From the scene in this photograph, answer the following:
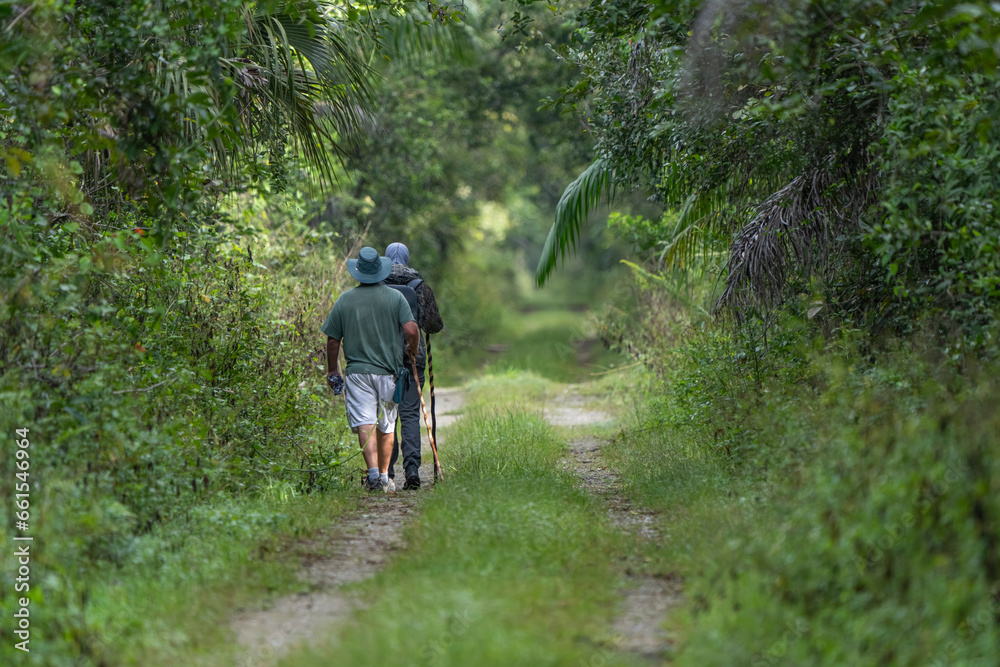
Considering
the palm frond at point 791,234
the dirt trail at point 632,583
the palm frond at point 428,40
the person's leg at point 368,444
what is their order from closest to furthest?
the dirt trail at point 632,583 → the palm frond at point 791,234 → the person's leg at point 368,444 → the palm frond at point 428,40

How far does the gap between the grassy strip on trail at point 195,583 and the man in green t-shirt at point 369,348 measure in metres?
1.17

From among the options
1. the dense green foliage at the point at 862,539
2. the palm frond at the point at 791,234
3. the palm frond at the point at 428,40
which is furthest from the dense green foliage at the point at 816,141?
the palm frond at the point at 428,40

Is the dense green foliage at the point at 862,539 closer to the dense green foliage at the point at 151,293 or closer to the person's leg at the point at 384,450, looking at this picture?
the dense green foliage at the point at 151,293

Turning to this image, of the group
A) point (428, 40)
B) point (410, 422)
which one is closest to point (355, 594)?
point (410, 422)

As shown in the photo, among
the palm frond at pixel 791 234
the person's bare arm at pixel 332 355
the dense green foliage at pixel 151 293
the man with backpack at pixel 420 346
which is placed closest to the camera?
the dense green foliage at pixel 151 293

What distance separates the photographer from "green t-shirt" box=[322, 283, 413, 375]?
7.38 meters

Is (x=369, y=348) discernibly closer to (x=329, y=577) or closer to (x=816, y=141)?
(x=329, y=577)

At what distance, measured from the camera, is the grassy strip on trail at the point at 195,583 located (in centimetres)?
378

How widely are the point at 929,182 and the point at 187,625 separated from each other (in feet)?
15.4

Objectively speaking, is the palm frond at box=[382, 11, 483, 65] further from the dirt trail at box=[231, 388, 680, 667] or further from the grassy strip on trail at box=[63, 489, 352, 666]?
the grassy strip on trail at box=[63, 489, 352, 666]

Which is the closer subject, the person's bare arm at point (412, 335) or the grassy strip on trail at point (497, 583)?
the grassy strip on trail at point (497, 583)

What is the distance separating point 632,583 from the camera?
4691mm

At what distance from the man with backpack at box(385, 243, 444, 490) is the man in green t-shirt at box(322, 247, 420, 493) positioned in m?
0.37

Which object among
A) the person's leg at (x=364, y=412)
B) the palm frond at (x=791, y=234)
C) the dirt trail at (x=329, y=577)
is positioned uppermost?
the palm frond at (x=791, y=234)
